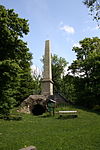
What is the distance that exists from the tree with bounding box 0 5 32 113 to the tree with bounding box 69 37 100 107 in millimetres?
12995

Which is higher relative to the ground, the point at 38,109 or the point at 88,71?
the point at 88,71

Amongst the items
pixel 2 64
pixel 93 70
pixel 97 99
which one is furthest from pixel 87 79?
pixel 2 64

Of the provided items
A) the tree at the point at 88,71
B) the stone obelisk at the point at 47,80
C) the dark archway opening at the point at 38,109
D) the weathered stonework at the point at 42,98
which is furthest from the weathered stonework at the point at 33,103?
the tree at the point at 88,71

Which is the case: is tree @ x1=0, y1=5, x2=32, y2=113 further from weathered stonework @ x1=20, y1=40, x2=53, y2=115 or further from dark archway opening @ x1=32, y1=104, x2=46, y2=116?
dark archway opening @ x1=32, y1=104, x2=46, y2=116

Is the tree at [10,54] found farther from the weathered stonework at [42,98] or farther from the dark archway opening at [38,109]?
the dark archway opening at [38,109]

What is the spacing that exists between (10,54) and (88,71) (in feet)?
55.4

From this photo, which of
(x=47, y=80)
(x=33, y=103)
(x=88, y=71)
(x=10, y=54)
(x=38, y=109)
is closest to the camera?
(x=10, y=54)

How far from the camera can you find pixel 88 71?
29281 millimetres

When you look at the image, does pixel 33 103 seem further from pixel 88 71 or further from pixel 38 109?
pixel 88 71

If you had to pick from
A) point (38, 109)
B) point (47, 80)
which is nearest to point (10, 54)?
point (47, 80)

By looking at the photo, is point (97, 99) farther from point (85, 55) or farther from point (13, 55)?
point (13, 55)

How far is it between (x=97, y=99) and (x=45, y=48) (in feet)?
37.0

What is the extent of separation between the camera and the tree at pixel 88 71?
87.0ft

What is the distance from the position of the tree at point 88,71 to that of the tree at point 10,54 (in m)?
13.0
